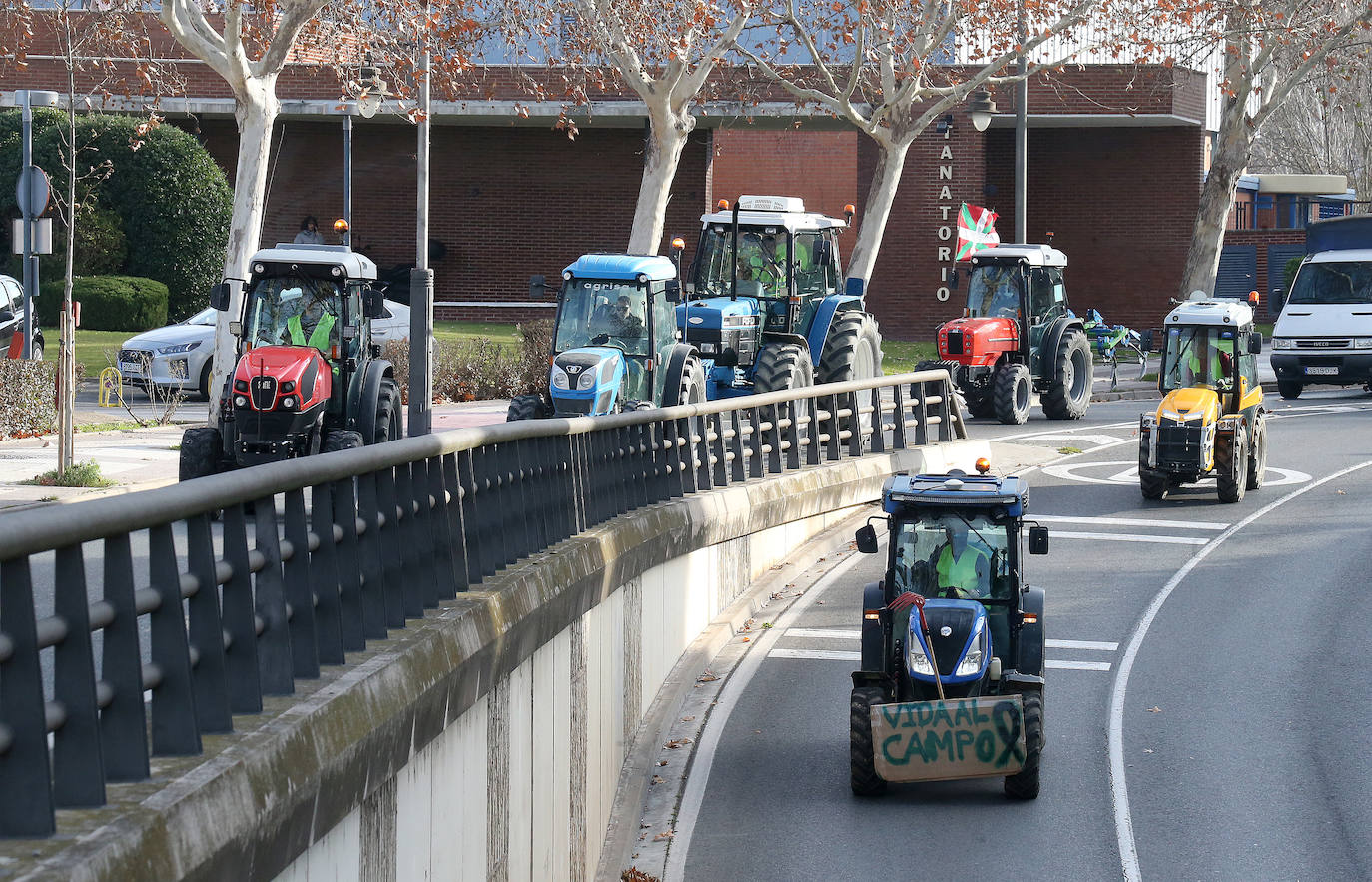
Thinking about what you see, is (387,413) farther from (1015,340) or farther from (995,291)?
(995,291)

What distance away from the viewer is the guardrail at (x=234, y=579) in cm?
376

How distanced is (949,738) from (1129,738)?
2.44m

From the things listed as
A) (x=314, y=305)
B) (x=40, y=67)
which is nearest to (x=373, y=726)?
(x=314, y=305)

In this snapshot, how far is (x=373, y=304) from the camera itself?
17203 mm

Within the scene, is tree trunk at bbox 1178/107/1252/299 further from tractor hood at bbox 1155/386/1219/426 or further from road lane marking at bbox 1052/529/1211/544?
road lane marking at bbox 1052/529/1211/544

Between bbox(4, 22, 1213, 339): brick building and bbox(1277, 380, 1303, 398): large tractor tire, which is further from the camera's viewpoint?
bbox(4, 22, 1213, 339): brick building

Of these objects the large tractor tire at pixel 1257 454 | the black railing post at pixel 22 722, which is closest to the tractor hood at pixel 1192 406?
the large tractor tire at pixel 1257 454

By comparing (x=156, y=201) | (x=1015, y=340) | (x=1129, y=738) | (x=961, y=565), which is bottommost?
(x=1129, y=738)

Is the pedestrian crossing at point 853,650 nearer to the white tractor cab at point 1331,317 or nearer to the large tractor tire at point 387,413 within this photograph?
the large tractor tire at point 387,413

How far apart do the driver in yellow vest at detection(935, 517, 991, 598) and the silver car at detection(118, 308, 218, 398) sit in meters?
18.5

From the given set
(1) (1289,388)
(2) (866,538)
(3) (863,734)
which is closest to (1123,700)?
(2) (866,538)

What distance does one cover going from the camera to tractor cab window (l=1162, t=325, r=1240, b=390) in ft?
68.6

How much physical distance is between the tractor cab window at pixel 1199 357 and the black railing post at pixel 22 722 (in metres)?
18.9

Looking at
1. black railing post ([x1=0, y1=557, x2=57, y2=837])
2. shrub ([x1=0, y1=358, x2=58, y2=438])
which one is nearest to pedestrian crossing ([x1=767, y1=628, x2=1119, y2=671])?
black railing post ([x1=0, y1=557, x2=57, y2=837])
